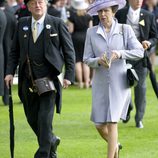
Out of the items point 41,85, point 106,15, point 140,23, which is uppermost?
point 106,15

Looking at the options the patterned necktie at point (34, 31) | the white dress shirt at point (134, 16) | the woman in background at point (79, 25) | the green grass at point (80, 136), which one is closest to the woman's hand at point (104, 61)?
the patterned necktie at point (34, 31)

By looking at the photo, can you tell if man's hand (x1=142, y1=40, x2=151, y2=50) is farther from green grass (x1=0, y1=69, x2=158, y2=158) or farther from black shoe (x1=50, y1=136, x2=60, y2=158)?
black shoe (x1=50, y1=136, x2=60, y2=158)

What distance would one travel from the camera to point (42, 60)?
30.4ft

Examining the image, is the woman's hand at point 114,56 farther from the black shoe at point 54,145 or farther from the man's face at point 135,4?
the man's face at point 135,4

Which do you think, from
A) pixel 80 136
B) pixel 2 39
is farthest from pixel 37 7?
pixel 2 39

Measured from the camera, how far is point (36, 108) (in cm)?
939

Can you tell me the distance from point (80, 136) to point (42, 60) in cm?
309

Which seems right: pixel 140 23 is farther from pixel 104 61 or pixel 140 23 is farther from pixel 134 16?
pixel 104 61

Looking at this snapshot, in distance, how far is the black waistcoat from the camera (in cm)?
925

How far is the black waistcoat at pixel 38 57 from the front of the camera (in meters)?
9.25

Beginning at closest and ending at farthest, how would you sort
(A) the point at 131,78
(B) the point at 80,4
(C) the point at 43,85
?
(C) the point at 43,85 < (A) the point at 131,78 < (B) the point at 80,4

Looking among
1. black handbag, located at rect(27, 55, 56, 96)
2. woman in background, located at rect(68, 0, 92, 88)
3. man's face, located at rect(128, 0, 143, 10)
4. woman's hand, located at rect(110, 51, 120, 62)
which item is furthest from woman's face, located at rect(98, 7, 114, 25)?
woman in background, located at rect(68, 0, 92, 88)

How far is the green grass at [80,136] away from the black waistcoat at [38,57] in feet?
5.47

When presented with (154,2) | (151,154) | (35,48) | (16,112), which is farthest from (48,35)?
(154,2)
